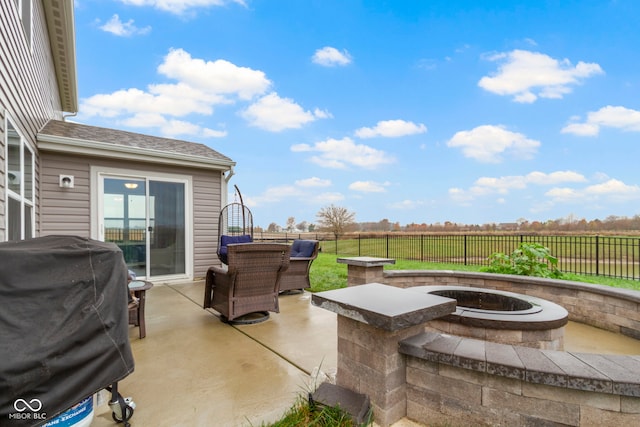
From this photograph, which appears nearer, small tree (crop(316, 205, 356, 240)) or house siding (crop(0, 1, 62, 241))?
house siding (crop(0, 1, 62, 241))

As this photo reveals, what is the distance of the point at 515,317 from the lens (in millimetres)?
2418

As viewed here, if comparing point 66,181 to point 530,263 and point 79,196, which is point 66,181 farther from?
point 530,263

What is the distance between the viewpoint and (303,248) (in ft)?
17.7

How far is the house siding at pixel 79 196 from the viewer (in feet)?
16.0

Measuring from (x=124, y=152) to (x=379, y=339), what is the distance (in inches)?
219

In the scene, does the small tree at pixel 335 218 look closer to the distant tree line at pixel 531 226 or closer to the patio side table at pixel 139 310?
the distant tree line at pixel 531 226

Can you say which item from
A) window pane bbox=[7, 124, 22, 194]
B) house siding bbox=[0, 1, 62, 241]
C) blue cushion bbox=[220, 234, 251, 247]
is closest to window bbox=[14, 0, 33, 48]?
house siding bbox=[0, 1, 62, 241]

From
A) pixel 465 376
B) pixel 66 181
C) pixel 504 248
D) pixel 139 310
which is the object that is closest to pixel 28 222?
pixel 66 181

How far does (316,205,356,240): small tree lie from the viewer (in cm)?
2178

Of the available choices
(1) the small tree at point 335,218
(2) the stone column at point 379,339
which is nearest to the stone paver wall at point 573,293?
(2) the stone column at point 379,339

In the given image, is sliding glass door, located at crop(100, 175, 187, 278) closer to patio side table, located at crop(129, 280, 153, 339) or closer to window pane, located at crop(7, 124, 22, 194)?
window pane, located at crop(7, 124, 22, 194)

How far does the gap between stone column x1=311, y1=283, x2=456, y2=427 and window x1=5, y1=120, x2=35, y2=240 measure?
307cm

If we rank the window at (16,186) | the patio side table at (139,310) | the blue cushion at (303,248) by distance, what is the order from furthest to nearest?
the blue cushion at (303,248) → the patio side table at (139,310) → the window at (16,186)

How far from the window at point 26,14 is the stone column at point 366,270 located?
4.79m
